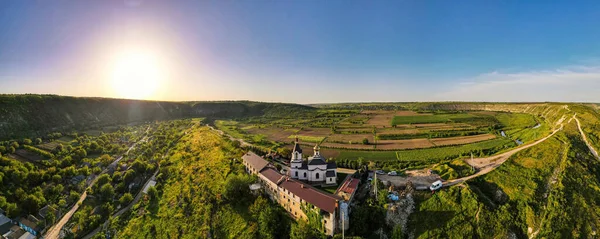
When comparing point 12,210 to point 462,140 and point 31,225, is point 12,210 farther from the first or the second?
point 462,140

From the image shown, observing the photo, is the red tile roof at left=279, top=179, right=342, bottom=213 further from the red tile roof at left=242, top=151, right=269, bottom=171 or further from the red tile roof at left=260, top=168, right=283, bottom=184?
the red tile roof at left=242, top=151, right=269, bottom=171

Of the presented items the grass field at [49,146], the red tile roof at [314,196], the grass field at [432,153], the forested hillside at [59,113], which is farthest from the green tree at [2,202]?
the grass field at [432,153]

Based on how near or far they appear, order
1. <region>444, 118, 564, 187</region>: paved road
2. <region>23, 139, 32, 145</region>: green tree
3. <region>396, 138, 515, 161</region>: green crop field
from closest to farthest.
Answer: <region>444, 118, 564, 187</region>: paved road
<region>396, 138, 515, 161</region>: green crop field
<region>23, 139, 32, 145</region>: green tree

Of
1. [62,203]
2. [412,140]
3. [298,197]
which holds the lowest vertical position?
[62,203]

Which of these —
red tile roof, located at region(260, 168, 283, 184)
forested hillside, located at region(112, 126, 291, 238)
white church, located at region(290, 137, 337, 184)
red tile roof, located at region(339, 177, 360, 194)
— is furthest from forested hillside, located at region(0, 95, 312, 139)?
red tile roof, located at region(339, 177, 360, 194)

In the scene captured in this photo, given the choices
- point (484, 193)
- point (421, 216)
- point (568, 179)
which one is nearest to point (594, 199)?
point (568, 179)

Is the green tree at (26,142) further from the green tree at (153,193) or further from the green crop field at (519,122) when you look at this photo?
the green crop field at (519,122)

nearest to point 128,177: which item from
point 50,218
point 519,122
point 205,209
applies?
point 50,218
